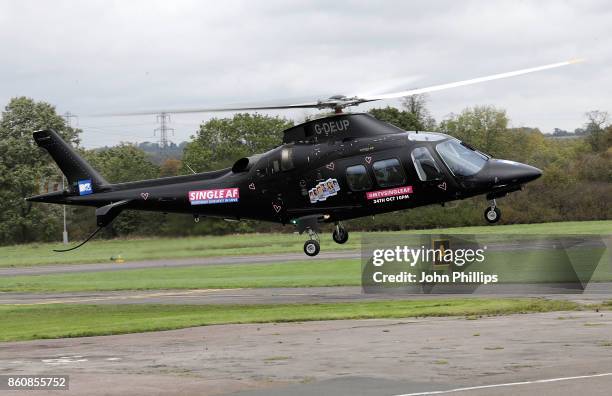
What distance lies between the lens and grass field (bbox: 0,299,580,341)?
2691 cm

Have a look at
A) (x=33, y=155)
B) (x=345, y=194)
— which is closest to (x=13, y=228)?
(x=33, y=155)

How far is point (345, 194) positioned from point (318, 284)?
10769 mm

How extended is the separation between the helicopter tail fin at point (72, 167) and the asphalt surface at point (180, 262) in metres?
20.2

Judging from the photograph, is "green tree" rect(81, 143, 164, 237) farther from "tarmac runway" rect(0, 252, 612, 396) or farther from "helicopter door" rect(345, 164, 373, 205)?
"tarmac runway" rect(0, 252, 612, 396)

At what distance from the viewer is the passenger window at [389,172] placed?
30.7 metres

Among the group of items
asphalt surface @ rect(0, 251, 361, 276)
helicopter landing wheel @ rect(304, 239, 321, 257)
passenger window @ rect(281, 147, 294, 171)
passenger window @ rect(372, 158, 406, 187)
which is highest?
passenger window @ rect(281, 147, 294, 171)

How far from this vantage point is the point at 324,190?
32.0m

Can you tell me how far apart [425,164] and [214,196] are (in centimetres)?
770

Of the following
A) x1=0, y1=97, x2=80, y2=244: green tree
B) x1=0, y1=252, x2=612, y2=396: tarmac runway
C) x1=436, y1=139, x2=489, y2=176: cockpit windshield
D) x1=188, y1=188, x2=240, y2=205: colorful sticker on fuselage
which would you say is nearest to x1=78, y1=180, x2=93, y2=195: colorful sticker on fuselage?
x1=188, y1=188, x2=240, y2=205: colorful sticker on fuselage

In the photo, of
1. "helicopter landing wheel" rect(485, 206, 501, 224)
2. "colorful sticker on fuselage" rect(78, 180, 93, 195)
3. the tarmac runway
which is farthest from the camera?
"colorful sticker on fuselage" rect(78, 180, 93, 195)

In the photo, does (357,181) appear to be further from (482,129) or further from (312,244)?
(482,129)

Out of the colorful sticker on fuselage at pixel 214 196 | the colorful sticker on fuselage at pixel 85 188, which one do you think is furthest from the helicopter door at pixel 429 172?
the colorful sticker on fuselage at pixel 85 188

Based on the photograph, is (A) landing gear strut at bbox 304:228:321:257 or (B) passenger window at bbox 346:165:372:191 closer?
(B) passenger window at bbox 346:165:372:191

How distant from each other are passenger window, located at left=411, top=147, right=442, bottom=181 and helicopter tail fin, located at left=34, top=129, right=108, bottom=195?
39.3ft
